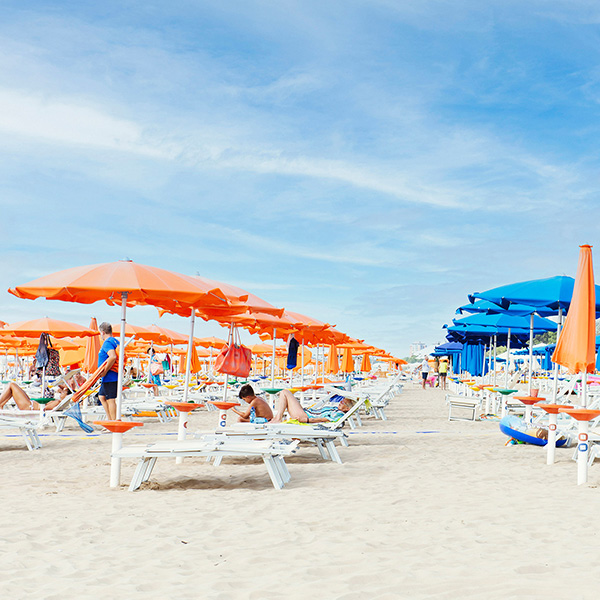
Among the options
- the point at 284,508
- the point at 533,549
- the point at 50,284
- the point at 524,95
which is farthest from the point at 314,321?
the point at 533,549

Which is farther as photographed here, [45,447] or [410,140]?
[410,140]

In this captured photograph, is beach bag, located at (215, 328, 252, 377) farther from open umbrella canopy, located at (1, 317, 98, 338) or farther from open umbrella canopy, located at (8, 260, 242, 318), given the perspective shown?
open umbrella canopy, located at (1, 317, 98, 338)

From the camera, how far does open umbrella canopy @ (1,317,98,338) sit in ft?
43.0

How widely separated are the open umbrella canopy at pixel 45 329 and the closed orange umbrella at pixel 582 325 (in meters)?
9.54

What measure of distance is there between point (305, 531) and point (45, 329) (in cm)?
1023

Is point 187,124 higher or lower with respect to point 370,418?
higher

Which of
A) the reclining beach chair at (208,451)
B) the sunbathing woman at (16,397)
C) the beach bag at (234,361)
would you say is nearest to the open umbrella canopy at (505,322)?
the beach bag at (234,361)

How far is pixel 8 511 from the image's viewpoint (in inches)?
189

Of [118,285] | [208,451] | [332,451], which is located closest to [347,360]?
[332,451]

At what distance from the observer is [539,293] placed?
27.9 ft

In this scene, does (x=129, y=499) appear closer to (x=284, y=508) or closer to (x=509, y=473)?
(x=284, y=508)

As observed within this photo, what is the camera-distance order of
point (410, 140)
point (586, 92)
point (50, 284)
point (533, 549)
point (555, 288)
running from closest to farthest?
point (533, 549) < point (50, 284) < point (555, 288) < point (586, 92) < point (410, 140)

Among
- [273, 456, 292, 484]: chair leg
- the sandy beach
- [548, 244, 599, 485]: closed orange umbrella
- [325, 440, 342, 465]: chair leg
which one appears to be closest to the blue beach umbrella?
[548, 244, 599, 485]: closed orange umbrella

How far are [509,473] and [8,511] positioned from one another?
4571mm
